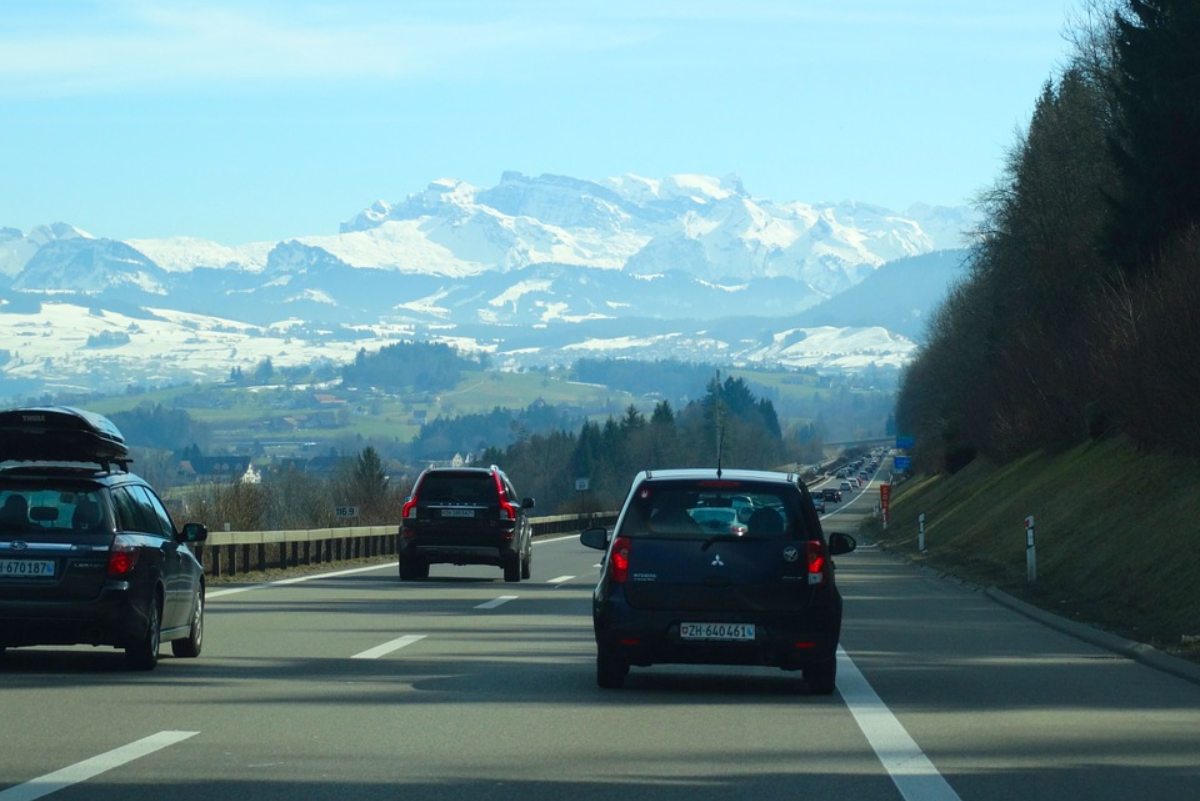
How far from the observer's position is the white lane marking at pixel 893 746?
32.2 feet

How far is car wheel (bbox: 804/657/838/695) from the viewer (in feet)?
46.4

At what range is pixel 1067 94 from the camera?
63062 mm

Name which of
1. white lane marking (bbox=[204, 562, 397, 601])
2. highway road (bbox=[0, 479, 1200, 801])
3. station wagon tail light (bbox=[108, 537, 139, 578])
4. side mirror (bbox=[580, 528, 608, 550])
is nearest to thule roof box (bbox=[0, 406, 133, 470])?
highway road (bbox=[0, 479, 1200, 801])

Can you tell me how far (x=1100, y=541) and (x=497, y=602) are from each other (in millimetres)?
9536

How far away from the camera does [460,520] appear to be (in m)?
31.4

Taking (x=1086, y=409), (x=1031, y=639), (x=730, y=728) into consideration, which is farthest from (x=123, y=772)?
(x=1086, y=409)

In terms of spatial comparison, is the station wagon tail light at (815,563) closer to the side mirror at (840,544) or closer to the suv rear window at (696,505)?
the suv rear window at (696,505)

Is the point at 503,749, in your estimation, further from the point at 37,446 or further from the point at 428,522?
the point at 428,522

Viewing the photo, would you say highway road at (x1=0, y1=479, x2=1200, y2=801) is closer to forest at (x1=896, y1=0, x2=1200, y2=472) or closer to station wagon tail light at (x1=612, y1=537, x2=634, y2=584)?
station wagon tail light at (x1=612, y1=537, x2=634, y2=584)

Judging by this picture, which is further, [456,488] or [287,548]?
[287,548]

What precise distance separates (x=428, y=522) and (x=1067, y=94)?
1476 inches


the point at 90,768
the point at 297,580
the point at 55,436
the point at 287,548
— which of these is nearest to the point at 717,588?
the point at 90,768

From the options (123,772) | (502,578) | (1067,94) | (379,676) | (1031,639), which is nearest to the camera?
(123,772)

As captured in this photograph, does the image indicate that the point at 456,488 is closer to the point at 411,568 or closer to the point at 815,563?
the point at 411,568
